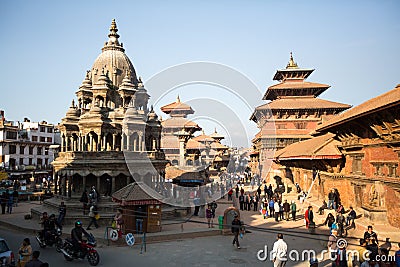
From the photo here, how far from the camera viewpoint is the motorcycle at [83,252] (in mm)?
10430

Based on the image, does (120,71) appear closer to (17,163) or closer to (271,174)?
(271,174)

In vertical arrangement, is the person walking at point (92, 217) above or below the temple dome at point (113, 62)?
below

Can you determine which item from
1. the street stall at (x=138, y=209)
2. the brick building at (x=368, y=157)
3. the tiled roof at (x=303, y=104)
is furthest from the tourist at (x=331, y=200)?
the tiled roof at (x=303, y=104)

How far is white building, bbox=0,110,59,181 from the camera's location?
44.4 meters

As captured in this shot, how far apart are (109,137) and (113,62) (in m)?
7.89

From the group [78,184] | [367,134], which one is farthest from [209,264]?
[78,184]

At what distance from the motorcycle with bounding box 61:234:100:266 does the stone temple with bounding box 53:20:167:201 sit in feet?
32.4

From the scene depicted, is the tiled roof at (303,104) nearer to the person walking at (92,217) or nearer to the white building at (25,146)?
the person walking at (92,217)

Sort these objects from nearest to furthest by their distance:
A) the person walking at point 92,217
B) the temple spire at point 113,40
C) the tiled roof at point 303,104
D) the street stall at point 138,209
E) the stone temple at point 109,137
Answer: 1. the street stall at point 138,209
2. the person walking at point 92,217
3. the stone temple at point 109,137
4. the temple spire at point 113,40
5. the tiled roof at point 303,104

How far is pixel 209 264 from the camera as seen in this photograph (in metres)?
10.6

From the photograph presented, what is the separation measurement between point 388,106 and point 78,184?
20.0m

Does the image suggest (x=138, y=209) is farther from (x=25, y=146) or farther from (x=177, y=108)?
(x=25, y=146)

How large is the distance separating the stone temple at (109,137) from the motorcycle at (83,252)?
9.87 m

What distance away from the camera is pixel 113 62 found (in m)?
26.8
